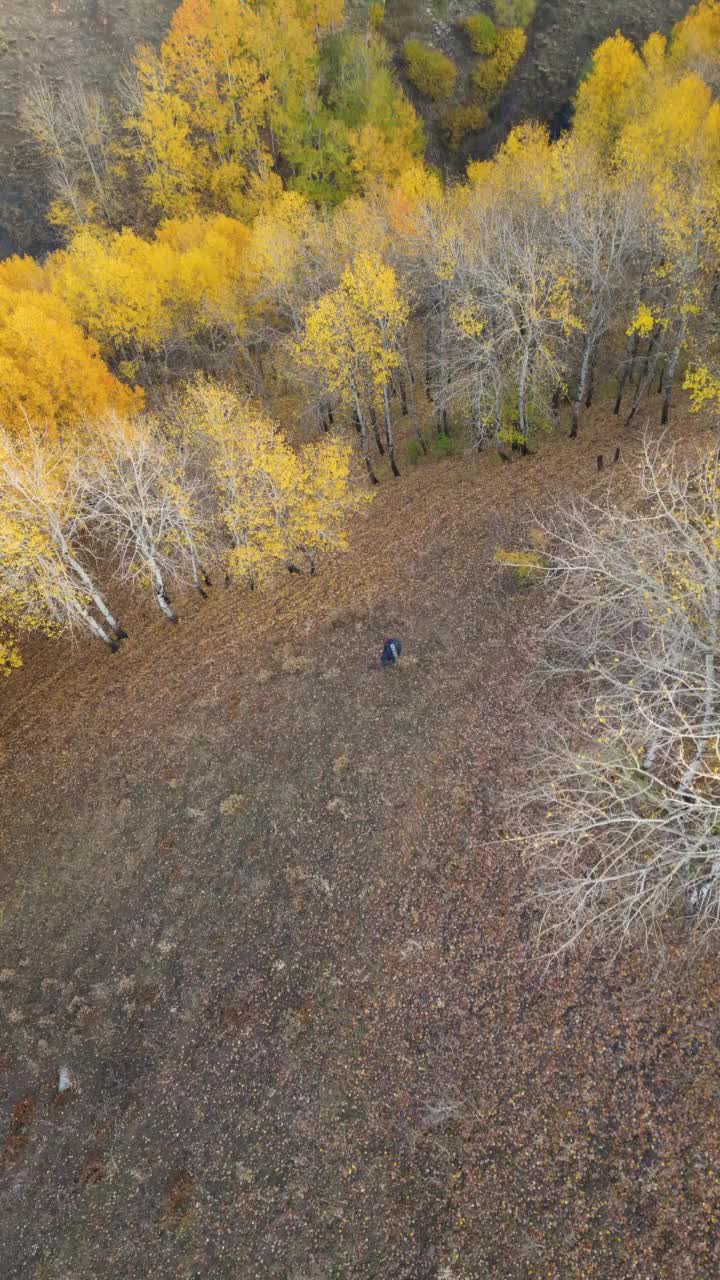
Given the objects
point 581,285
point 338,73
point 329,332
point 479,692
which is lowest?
point 479,692

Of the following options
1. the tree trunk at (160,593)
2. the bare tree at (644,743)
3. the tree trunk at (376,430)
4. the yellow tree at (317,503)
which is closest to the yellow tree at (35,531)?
the tree trunk at (160,593)

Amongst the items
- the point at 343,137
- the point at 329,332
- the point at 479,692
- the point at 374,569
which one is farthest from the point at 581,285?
the point at 343,137

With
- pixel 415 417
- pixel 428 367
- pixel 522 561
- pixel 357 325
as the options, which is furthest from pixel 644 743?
pixel 428 367

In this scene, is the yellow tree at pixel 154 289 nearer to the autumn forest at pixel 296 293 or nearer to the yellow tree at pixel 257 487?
the autumn forest at pixel 296 293

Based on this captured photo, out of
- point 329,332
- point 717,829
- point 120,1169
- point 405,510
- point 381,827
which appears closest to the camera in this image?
point 717,829

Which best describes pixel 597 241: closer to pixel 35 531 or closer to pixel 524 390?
pixel 524 390

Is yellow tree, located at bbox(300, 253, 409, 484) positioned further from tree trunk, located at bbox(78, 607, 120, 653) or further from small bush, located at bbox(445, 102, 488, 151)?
small bush, located at bbox(445, 102, 488, 151)

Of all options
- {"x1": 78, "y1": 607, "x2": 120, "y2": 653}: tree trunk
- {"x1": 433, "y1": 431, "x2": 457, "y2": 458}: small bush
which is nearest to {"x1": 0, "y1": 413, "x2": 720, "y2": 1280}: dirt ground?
{"x1": 78, "y1": 607, "x2": 120, "y2": 653}: tree trunk

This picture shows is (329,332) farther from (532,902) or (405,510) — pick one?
(532,902)
